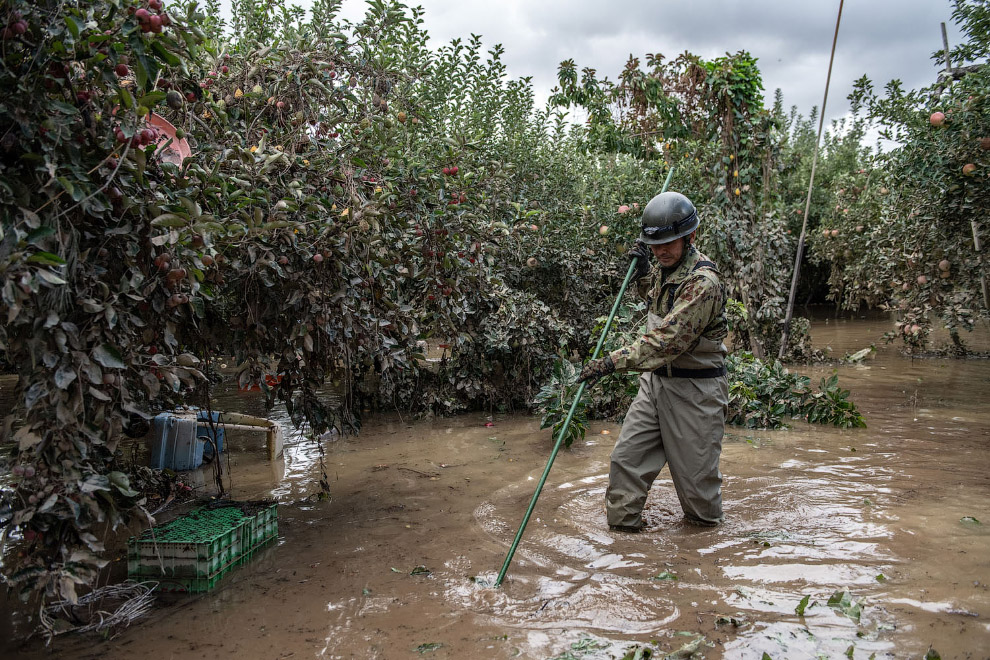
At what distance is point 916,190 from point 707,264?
17.4 ft

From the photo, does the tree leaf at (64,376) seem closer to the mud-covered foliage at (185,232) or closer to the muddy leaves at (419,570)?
the mud-covered foliage at (185,232)

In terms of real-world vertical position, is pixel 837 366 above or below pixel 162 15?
below

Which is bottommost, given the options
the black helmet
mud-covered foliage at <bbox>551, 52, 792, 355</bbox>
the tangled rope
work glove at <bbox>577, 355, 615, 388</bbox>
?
the tangled rope

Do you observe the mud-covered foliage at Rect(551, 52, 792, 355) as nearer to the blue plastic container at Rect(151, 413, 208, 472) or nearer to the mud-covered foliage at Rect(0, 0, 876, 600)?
the mud-covered foliage at Rect(0, 0, 876, 600)

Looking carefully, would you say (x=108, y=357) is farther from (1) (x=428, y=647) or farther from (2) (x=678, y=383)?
(2) (x=678, y=383)

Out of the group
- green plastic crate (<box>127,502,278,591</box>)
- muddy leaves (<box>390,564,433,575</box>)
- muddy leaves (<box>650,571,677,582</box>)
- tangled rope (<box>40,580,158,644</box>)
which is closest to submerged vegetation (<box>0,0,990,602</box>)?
tangled rope (<box>40,580,158,644</box>)

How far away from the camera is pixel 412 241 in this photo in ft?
15.2

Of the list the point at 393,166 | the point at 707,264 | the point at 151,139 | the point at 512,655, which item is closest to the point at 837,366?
the point at 707,264

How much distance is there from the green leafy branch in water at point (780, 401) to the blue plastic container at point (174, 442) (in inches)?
193

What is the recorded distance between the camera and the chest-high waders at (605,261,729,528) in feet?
13.2

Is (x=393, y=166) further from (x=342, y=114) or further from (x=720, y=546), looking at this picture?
(x=720, y=546)

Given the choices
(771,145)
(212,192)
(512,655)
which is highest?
(771,145)

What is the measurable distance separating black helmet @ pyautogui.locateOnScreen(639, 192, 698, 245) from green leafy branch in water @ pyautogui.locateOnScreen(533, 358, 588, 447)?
7.75 ft

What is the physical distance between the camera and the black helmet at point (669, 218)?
402 cm
